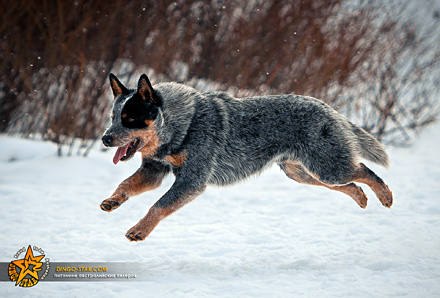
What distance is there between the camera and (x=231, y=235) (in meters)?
6.46

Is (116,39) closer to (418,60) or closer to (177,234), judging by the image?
(177,234)

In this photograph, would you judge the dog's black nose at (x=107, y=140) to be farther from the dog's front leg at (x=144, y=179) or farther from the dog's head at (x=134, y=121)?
the dog's front leg at (x=144, y=179)

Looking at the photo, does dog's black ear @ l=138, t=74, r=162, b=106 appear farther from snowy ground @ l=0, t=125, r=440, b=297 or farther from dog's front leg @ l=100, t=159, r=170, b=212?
snowy ground @ l=0, t=125, r=440, b=297

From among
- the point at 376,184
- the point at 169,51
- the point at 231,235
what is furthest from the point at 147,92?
the point at 169,51

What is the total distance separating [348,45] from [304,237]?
21.6 feet

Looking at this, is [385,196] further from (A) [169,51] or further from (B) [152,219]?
(A) [169,51]

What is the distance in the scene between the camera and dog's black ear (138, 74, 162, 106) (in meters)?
3.47

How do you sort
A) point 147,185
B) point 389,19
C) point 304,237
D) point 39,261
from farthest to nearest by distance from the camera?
point 389,19 → point 304,237 → point 39,261 → point 147,185

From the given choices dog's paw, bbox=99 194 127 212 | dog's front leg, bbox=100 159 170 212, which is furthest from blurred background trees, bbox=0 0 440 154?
dog's paw, bbox=99 194 127 212

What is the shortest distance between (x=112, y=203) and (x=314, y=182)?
232 centimetres

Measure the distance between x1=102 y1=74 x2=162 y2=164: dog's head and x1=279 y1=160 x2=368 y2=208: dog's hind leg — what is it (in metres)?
1.60

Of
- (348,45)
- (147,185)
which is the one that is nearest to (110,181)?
(147,185)

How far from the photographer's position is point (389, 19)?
12.1 meters

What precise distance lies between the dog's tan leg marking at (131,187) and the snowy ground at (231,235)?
1.21m
